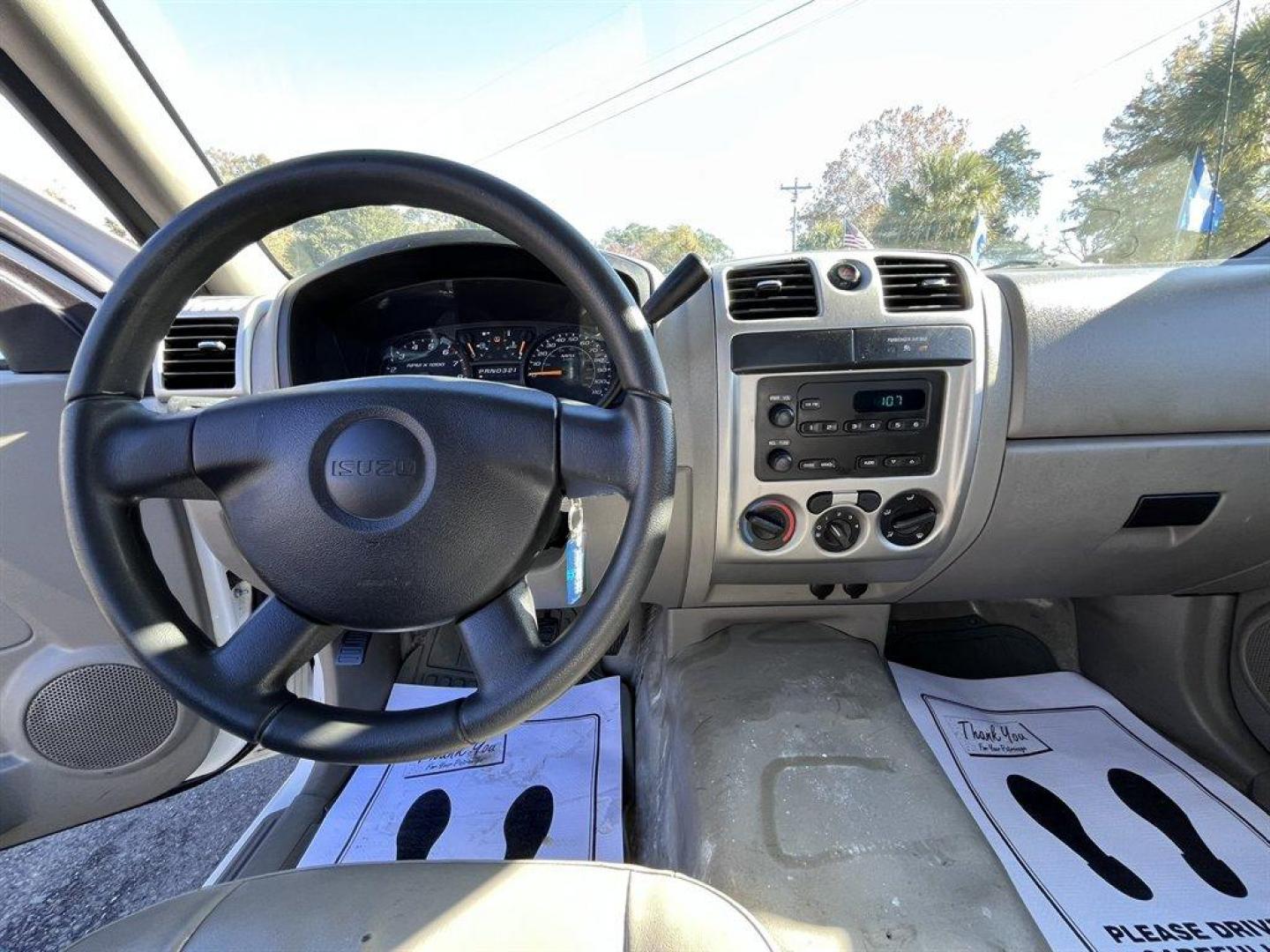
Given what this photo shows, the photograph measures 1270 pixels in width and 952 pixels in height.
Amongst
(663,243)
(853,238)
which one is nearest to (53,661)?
(663,243)

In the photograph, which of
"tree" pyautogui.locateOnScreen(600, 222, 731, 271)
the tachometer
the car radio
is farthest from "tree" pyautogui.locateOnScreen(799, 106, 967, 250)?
the tachometer

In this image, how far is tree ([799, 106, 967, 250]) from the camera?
1.48 metres

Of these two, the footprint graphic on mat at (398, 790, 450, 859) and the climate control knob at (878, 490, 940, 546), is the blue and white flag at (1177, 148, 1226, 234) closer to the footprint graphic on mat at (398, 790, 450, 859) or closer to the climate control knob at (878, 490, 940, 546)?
the climate control knob at (878, 490, 940, 546)

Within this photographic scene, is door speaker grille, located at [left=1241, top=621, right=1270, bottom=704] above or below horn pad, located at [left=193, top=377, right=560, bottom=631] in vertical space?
below

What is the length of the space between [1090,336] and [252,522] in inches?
53.7

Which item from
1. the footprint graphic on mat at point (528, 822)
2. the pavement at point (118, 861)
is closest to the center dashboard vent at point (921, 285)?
the footprint graphic on mat at point (528, 822)

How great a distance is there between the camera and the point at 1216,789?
4.62 feet

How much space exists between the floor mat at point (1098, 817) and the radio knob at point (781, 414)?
0.81m

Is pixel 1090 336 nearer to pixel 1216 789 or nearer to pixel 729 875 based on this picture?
pixel 1216 789

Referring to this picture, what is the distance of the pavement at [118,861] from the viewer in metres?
1.46

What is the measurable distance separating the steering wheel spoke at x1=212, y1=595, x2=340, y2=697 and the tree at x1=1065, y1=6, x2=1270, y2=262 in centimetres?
165

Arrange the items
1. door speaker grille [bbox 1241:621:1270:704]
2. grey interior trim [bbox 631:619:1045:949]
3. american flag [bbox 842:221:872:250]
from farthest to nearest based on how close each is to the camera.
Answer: door speaker grille [bbox 1241:621:1270:704]
american flag [bbox 842:221:872:250]
grey interior trim [bbox 631:619:1045:949]

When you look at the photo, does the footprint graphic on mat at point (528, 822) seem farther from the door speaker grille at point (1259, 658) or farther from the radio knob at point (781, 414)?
the door speaker grille at point (1259, 658)

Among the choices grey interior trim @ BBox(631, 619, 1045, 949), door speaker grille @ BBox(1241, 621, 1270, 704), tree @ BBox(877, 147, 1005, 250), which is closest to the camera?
grey interior trim @ BBox(631, 619, 1045, 949)
